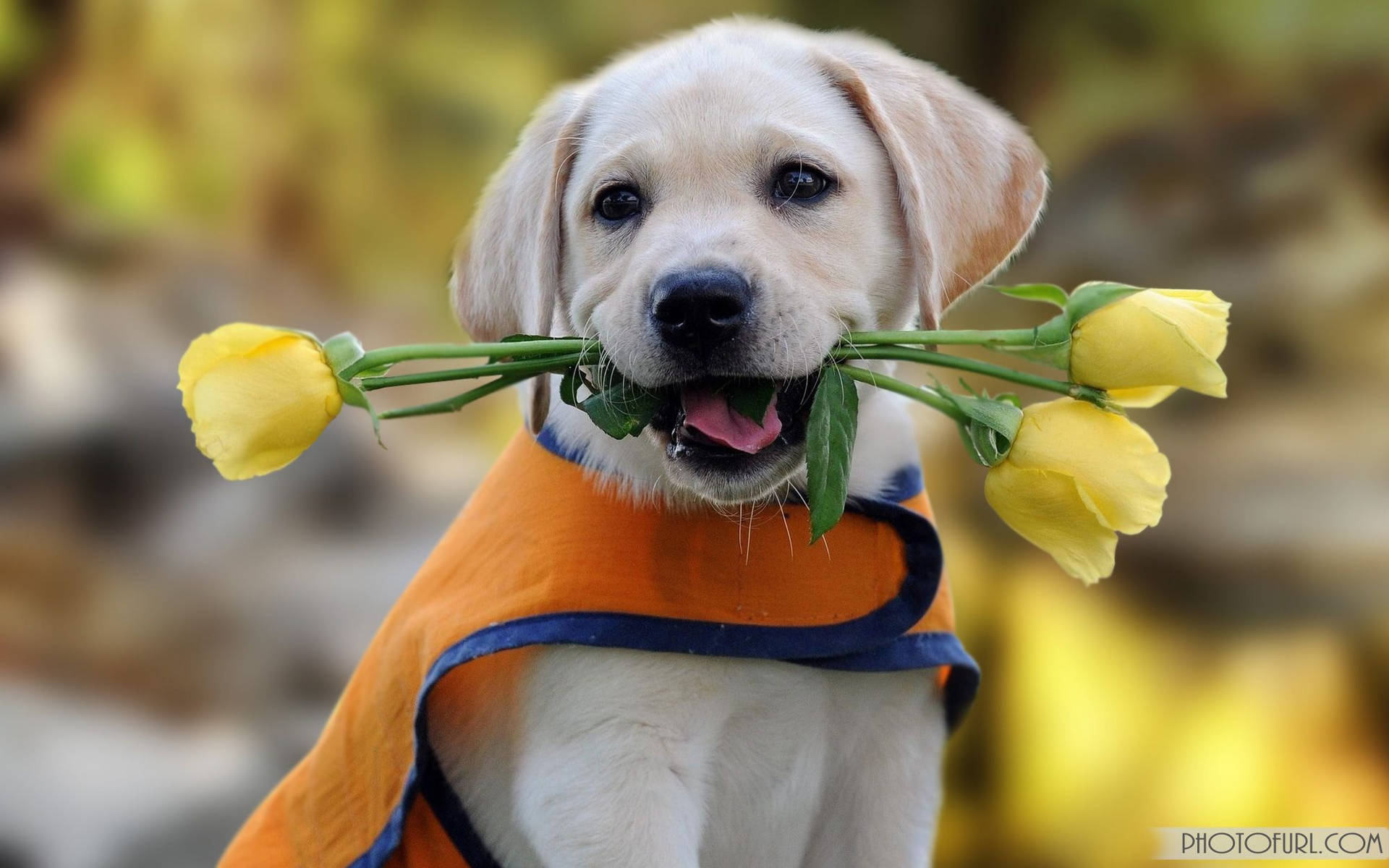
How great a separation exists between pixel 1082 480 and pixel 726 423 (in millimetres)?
483

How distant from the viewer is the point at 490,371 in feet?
5.41

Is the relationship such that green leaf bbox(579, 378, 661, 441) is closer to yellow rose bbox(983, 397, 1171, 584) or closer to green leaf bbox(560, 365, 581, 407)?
green leaf bbox(560, 365, 581, 407)

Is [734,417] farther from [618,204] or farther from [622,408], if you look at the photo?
[618,204]

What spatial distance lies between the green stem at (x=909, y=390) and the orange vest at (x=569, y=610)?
277mm

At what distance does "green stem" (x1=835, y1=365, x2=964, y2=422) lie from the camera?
5.28 ft

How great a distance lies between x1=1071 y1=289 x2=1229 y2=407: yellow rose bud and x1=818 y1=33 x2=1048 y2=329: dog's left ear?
0.38 meters

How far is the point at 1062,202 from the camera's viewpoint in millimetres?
4184

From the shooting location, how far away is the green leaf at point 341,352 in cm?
158

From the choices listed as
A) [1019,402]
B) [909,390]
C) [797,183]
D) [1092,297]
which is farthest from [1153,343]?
[797,183]

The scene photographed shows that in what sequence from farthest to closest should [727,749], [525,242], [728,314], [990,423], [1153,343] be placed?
[525,242], [727,749], [728,314], [990,423], [1153,343]

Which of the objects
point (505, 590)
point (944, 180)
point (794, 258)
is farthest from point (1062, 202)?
point (505, 590)

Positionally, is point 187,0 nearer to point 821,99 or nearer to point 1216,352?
point 821,99

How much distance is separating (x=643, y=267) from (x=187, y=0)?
324cm

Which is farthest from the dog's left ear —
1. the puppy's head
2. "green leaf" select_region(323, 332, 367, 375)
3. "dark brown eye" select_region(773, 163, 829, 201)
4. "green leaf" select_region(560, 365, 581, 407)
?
"green leaf" select_region(323, 332, 367, 375)
